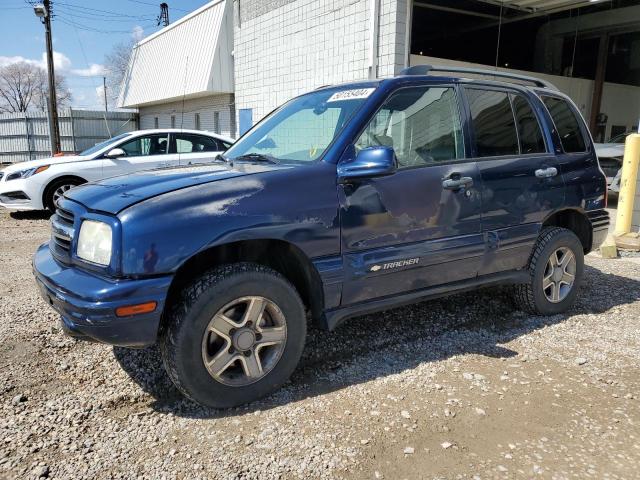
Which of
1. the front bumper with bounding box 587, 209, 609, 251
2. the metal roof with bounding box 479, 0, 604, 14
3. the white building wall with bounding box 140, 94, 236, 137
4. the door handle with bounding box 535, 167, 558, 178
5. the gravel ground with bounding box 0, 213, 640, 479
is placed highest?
the metal roof with bounding box 479, 0, 604, 14

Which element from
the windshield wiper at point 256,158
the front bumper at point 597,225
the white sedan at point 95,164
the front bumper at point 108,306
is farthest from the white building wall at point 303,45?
the front bumper at point 108,306

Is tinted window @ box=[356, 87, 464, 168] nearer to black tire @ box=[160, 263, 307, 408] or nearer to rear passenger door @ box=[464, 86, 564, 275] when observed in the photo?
rear passenger door @ box=[464, 86, 564, 275]

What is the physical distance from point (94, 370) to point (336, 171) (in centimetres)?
209

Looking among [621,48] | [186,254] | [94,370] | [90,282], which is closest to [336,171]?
[186,254]

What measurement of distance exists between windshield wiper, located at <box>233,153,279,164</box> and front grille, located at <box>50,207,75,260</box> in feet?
3.97

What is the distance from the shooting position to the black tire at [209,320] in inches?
105

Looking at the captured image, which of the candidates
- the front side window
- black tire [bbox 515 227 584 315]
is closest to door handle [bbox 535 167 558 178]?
black tire [bbox 515 227 584 315]

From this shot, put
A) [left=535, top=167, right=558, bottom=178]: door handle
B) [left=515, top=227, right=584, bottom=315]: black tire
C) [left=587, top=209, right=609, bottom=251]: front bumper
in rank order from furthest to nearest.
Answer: [left=587, top=209, right=609, bottom=251]: front bumper
[left=515, top=227, right=584, bottom=315]: black tire
[left=535, top=167, right=558, bottom=178]: door handle

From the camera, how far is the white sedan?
8844 mm

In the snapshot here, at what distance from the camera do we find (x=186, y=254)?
2615 mm

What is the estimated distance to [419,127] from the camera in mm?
3570

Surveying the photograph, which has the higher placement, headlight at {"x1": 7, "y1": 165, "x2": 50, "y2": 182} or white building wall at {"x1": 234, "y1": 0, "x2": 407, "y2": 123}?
white building wall at {"x1": 234, "y1": 0, "x2": 407, "y2": 123}

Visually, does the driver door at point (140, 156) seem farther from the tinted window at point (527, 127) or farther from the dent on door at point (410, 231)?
the dent on door at point (410, 231)

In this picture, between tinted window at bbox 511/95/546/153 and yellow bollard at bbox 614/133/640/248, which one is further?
yellow bollard at bbox 614/133/640/248
